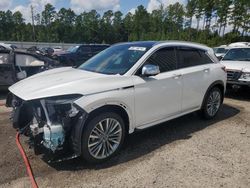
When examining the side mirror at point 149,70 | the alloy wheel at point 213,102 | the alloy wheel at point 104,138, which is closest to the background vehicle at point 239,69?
the alloy wheel at point 213,102

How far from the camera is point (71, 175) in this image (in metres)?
4.12

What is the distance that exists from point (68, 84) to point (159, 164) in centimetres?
179

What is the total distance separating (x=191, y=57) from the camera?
6.01 metres

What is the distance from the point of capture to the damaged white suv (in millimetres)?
4078

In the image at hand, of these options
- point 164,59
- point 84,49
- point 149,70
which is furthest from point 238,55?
point 84,49

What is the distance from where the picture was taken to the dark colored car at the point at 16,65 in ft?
28.6

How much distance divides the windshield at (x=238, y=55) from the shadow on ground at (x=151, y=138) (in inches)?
122

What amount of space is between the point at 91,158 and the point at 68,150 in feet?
1.15

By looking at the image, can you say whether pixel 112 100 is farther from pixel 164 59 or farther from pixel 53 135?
pixel 164 59

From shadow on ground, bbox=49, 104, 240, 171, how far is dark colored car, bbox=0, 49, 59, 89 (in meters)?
4.62

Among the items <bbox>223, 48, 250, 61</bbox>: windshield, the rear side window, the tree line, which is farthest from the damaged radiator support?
the tree line

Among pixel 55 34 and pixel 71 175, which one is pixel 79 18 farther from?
pixel 71 175

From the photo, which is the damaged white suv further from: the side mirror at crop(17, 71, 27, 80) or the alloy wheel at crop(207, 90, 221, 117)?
the side mirror at crop(17, 71, 27, 80)

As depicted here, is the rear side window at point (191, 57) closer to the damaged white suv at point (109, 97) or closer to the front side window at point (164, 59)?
the damaged white suv at point (109, 97)
